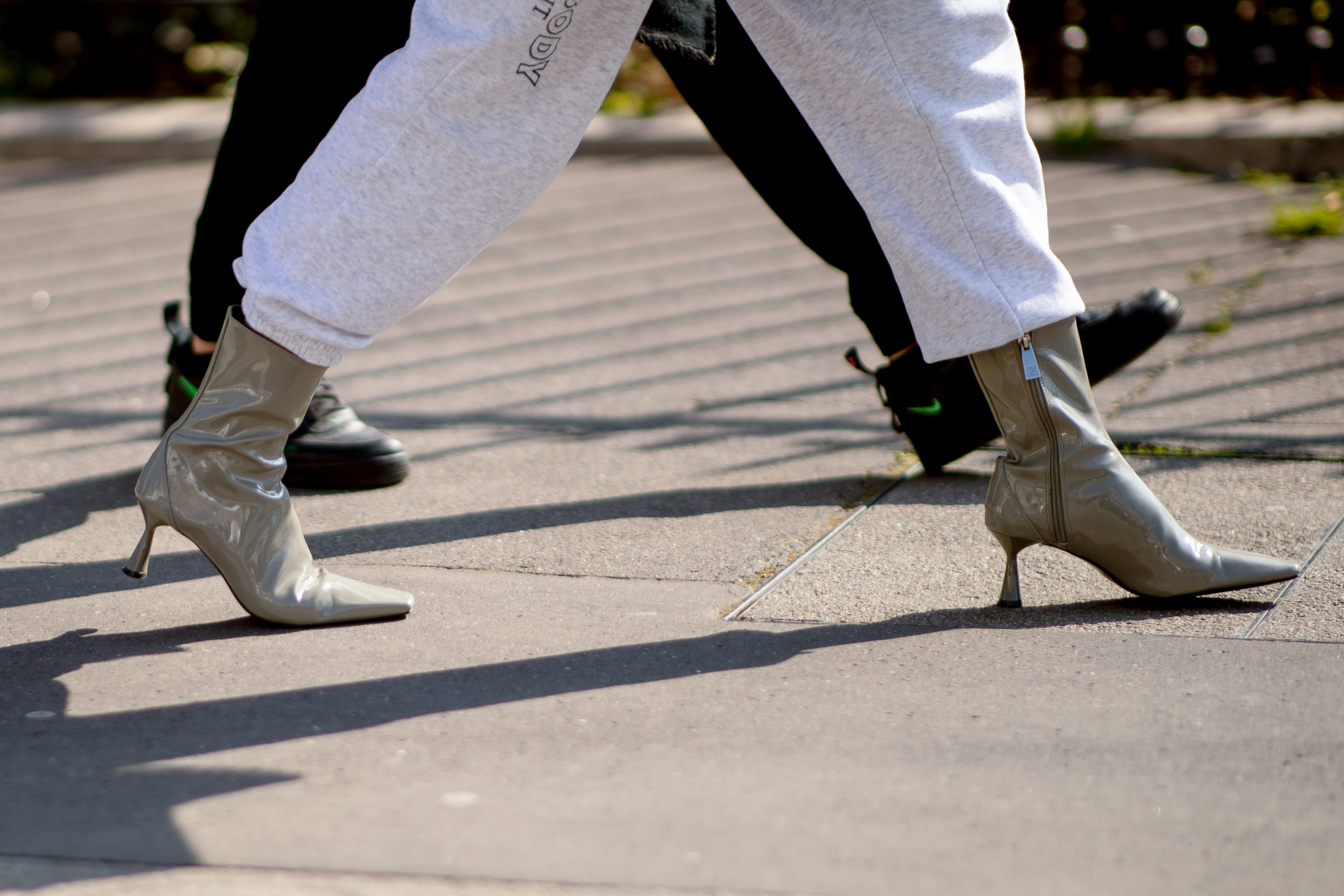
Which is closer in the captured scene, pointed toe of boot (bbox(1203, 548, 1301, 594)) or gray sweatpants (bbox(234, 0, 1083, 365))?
gray sweatpants (bbox(234, 0, 1083, 365))

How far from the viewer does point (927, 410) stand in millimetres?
2535

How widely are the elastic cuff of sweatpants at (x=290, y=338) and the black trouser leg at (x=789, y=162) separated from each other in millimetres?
903

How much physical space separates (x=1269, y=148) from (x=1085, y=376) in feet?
14.1

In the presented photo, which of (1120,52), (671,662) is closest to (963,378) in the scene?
(671,662)

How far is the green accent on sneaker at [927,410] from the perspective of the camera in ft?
8.29

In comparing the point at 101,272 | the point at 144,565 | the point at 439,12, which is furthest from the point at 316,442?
the point at 101,272

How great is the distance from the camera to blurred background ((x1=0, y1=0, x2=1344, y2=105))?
264 inches

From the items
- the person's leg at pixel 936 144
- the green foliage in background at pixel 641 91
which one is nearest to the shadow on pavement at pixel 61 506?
the person's leg at pixel 936 144

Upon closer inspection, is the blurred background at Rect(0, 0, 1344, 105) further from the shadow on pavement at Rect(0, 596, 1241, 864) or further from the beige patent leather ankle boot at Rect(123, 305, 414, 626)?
the shadow on pavement at Rect(0, 596, 1241, 864)

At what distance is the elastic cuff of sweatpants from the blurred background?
5.25 metres

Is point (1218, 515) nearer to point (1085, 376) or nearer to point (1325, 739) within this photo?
point (1085, 376)

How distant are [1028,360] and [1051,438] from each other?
0.12 meters

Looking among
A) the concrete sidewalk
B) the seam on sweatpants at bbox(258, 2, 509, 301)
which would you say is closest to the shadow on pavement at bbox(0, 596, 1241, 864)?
the concrete sidewalk

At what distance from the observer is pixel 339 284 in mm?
1774
